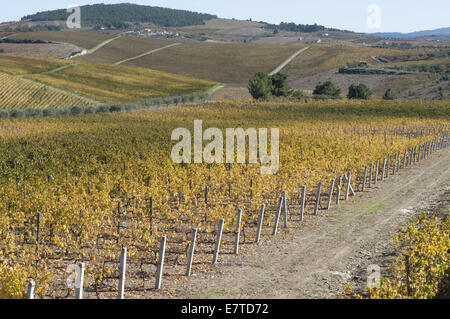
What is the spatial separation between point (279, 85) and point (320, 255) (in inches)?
3043

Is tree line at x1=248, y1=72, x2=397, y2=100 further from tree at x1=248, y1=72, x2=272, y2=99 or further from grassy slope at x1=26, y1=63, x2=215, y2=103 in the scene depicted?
grassy slope at x1=26, y1=63, x2=215, y2=103

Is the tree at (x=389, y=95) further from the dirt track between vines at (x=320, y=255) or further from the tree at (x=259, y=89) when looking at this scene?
the dirt track between vines at (x=320, y=255)

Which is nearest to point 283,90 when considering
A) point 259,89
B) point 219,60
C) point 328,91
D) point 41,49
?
point 328,91

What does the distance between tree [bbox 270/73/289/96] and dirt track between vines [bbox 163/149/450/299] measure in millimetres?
67654

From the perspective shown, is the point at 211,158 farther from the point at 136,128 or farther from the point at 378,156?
the point at 136,128

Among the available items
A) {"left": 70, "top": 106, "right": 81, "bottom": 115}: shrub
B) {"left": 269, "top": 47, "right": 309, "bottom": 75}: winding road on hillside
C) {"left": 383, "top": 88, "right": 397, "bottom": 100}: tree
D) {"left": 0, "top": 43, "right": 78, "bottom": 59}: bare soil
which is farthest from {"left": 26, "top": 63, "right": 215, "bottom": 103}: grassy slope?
{"left": 383, "top": 88, "right": 397, "bottom": 100}: tree

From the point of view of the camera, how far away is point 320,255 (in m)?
15.2

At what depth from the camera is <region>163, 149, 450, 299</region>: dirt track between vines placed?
12664mm

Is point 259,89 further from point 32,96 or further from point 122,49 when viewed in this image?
point 122,49

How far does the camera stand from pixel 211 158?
2889 centimetres

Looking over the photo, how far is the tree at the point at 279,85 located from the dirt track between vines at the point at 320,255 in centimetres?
6765
